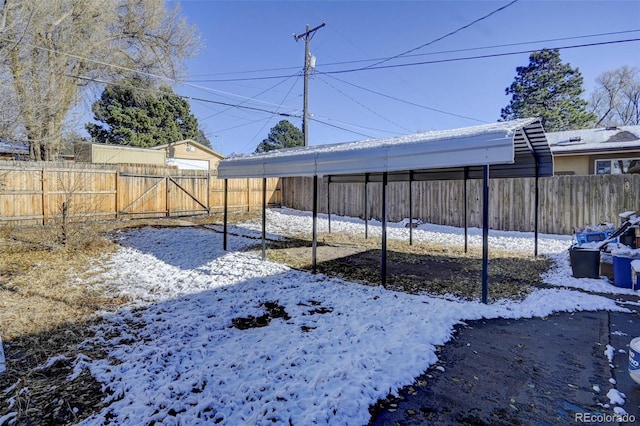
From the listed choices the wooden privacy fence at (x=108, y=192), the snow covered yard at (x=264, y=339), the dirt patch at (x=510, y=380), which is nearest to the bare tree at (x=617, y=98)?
the snow covered yard at (x=264, y=339)

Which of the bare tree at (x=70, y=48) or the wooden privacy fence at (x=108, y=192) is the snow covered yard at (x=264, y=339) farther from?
the bare tree at (x=70, y=48)

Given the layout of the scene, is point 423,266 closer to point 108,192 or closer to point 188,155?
point 108,192

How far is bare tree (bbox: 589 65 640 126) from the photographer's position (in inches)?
950

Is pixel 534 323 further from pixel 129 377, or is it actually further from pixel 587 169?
pixel 587 169

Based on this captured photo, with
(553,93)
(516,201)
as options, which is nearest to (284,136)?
(553,93)

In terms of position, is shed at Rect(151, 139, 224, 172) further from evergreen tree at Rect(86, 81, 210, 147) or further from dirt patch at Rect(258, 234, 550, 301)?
dirt patch at Rect(258, 234, 550, 301)

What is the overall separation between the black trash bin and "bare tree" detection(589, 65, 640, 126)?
2550 cm

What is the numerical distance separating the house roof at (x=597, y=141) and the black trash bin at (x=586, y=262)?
25.5ft

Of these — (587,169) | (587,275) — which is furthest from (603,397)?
(587,169)

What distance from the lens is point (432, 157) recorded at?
4.32 meters

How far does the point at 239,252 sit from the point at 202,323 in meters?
3.71

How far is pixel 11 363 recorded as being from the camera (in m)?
2.83

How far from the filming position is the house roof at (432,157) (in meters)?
3.93

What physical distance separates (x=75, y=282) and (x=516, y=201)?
11.1m
